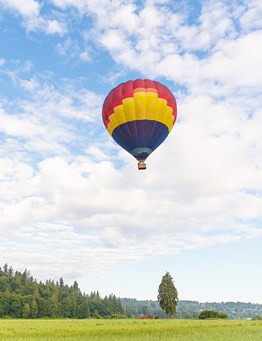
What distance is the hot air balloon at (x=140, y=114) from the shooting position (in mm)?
37250

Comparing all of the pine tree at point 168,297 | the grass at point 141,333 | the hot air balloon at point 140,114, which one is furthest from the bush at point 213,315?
the hot air balloon at point 140,114

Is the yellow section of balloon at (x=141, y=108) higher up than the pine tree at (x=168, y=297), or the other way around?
the yellow section of balloon at (x=141, y=108)

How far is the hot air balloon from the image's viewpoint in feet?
122

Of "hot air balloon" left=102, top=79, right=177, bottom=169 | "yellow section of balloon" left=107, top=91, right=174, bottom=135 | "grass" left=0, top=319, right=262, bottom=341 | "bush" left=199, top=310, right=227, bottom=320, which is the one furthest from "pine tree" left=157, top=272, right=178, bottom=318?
"yellow section of balloon" left=107, top=91, right=174, bottom=135

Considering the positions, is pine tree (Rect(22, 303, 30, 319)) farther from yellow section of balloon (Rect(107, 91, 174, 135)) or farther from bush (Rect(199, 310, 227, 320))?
yellow section of balloon (Rect(107, 91, 174, 135))

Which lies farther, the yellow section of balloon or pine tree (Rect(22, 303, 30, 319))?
pine tree (Rect(22, 303, 30, 319))

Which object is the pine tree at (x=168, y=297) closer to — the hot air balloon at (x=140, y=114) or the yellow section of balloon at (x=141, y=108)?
the hot air balloon at (x=140, y=114)

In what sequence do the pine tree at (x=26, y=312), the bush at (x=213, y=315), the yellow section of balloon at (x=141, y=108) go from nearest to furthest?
the yellow section of balloon at (x=141, y=108) < the bush at (x=213, y=315) < the pine tree at (x=26, y=312)

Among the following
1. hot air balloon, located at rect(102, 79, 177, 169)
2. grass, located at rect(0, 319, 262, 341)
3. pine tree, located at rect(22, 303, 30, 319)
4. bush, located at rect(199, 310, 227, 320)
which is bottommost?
grass, located at rect(0, 319, 262, 341)

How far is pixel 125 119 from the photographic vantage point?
37.6 m

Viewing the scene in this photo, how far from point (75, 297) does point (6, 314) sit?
47282mm

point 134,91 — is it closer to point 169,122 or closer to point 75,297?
point 169,122

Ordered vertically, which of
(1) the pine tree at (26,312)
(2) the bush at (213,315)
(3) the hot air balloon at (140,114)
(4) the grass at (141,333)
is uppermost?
(3) the hot air balloon at (140,114)

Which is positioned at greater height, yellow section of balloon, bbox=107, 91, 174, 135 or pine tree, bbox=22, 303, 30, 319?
yellow section of balloon, bbox=107, 91, 174, 135
